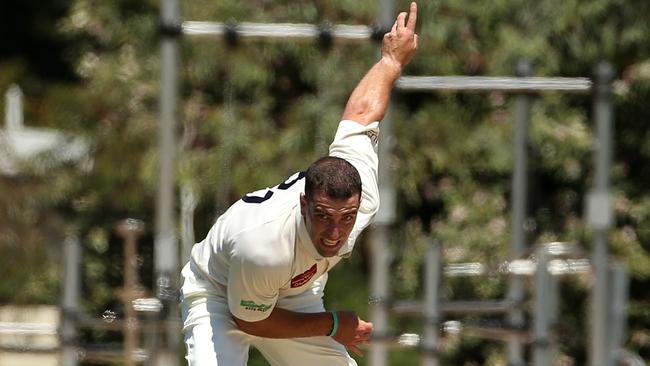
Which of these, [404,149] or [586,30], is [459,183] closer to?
[404,149]

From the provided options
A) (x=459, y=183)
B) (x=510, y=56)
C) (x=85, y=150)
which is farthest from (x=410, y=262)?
(x=85, y=150)

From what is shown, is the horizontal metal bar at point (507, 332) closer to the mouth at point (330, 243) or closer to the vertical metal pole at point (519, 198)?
the vertical metal pole at point (519, 198)

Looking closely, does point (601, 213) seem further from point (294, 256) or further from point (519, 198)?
point (294, 256)

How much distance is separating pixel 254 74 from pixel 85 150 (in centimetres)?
207

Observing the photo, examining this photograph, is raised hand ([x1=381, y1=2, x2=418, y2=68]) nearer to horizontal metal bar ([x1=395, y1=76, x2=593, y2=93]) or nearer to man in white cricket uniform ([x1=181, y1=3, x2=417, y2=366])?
man in white cricket uniform ([x1=181, y1=3, x2=417, y2=366])

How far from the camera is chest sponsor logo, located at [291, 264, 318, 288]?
6441mm

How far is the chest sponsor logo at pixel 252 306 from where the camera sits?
Result: 6391mm

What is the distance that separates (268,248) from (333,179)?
0.34 m

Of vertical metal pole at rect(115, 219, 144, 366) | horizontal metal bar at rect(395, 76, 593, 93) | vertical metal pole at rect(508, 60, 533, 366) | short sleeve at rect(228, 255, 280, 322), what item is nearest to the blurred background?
vertical metal pole at rect(115, 219, 144, 366)

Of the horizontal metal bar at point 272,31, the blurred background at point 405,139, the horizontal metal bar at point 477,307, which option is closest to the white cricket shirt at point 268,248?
the horizontal metal bar at point 272,31

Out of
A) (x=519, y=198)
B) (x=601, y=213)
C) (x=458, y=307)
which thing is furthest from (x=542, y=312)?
(x=519, y=198)

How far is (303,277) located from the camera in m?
6.49

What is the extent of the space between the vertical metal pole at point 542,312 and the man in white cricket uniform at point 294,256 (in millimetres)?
3598

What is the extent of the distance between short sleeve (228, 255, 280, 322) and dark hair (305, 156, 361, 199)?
33 cm
